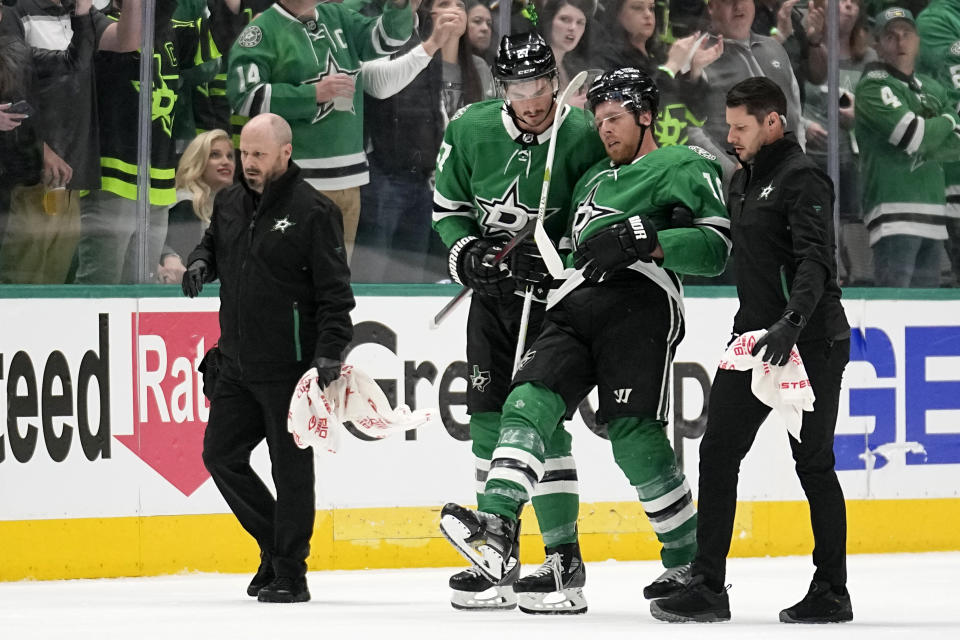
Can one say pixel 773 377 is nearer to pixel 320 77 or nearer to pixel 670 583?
pixel 670 583

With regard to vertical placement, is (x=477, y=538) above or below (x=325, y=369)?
below

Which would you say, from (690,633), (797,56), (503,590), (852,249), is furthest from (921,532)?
(690,633)

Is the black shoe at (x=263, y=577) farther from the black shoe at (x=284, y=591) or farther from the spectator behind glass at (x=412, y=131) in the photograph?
the spectator behind glass at (x=412, y=131)

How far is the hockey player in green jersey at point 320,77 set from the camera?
6180mm

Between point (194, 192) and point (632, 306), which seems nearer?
point (632, 306)

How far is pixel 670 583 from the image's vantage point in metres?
4.58

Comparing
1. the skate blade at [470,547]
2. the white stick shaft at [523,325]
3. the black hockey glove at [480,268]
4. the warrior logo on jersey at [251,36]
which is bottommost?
the skate blade at [470,547]

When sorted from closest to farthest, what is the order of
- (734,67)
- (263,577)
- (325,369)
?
(325,369), (263,577), (734,67)

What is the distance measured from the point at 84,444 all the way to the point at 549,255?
2118 millimetres

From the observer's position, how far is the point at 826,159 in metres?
6.93

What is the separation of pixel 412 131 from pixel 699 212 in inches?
84.0

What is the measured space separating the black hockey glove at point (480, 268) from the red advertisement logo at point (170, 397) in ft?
4.98

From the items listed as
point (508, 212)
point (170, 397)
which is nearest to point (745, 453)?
point (508, 212)

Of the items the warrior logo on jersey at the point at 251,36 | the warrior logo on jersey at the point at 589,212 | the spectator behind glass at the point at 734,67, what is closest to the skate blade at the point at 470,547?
the warrior logo on jersey at the point at 589,212
